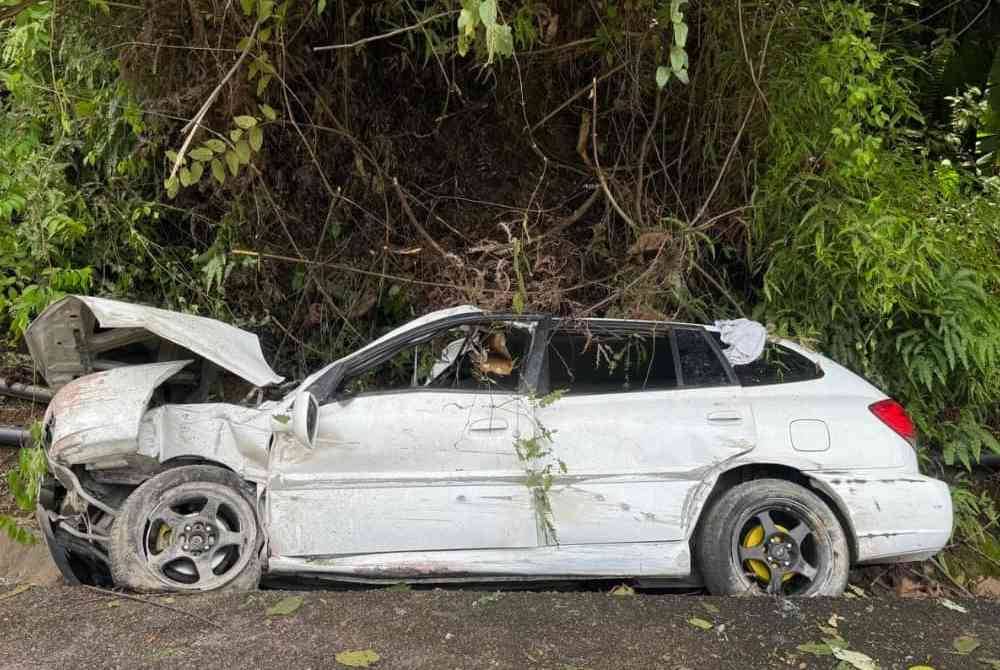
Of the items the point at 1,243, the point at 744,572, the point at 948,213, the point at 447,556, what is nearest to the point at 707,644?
the point at 744,572

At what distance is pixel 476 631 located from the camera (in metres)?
3.85

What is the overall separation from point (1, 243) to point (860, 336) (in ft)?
19.4

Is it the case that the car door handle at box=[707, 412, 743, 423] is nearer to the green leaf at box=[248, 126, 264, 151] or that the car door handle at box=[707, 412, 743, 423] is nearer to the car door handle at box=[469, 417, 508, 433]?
the car door handle at box=[469, 417, 508, 433]

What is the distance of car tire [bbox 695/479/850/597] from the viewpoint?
4.49 metres

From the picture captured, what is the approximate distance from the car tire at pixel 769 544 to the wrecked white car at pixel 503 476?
0.01 meters

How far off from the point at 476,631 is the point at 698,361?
187 cm

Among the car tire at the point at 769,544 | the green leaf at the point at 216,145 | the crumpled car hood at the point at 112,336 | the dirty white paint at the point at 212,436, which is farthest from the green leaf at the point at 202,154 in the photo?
the car tire at the point at 769,544

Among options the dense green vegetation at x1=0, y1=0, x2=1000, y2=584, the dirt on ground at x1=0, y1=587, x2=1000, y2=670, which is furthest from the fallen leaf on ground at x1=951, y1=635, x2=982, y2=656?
the dense green vegetation at x1=0, y1=0, x2=1000, y2=584

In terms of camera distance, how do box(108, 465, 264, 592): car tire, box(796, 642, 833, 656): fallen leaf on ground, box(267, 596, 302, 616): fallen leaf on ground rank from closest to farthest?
box(796, 642, 833, 656): fallen leaf on ground → box(267, 596, 302, 616): fallen leaf on ground → box(108, 465, 264, 592): car tire

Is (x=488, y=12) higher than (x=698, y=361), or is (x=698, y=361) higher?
(x=488, y=12)

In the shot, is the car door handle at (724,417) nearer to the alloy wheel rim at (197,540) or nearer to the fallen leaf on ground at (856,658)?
A: the fallen leaf on ground at (856,658)

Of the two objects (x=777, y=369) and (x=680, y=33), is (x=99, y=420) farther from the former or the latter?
(x=777, y=369)

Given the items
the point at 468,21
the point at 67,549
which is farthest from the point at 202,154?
the point at 67,549

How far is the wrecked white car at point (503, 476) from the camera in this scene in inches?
174
